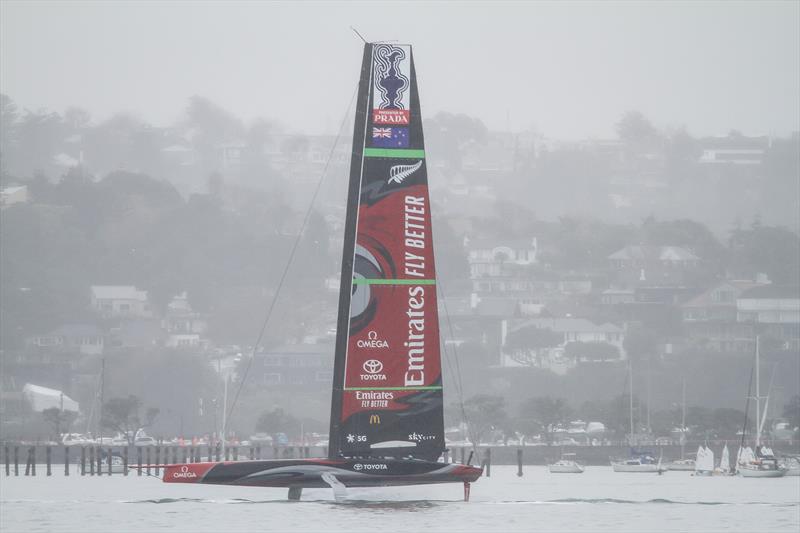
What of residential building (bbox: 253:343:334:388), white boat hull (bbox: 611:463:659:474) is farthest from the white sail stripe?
residential building (bbox: 253:343:334:388)

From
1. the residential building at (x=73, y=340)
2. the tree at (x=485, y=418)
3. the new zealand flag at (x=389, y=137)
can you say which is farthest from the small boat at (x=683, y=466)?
the residential building at (x=73, y=340)

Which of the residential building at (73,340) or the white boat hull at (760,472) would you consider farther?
the residential building at (73,340)

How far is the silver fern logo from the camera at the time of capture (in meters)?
30.1

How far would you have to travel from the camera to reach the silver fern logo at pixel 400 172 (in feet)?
98.7

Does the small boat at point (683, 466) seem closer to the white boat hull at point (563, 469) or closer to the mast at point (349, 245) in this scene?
the white boat hull at point (563, 469)

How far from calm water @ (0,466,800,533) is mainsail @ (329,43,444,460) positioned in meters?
1.15

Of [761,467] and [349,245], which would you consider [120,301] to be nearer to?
[761,467]

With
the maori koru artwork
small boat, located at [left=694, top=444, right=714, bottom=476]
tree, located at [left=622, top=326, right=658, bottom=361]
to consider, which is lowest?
small boat, located at [left=694, top=444, right=714, bottom=476]

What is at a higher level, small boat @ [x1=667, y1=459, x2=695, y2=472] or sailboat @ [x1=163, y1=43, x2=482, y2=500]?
sailboat @ [x1=163, y1=43, x2=482, y2=500]

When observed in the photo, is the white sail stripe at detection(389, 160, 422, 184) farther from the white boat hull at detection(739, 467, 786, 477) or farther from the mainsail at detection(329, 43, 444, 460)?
the white boat hull at detection(739, 467, 786, 477)

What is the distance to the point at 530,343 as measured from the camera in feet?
495

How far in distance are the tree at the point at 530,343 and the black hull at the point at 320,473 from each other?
391 ft

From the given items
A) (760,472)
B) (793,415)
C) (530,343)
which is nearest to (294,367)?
(530,343)

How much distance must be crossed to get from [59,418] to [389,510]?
192 feet
